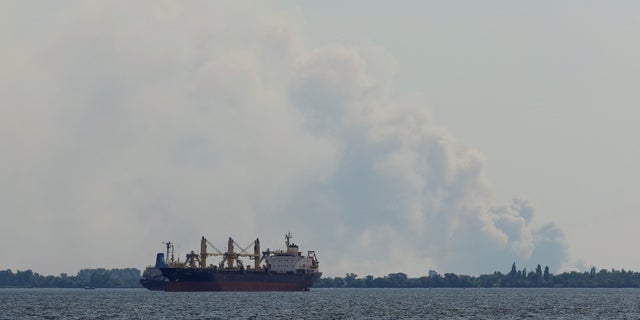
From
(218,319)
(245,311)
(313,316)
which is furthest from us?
(245,311)

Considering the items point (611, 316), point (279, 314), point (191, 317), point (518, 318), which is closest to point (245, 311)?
point (279, 314)

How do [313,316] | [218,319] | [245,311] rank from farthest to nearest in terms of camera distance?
[245,311] < [313,316] < [218,319]

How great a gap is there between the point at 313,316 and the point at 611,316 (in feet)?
124

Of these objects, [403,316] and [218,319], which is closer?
[218,319]

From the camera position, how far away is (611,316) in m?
125

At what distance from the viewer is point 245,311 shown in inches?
5285

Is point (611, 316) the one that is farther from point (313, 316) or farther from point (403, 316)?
point (313, 316)

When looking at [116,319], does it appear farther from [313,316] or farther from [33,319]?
[313,316]

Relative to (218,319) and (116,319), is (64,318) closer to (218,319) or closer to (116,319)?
(116,319)

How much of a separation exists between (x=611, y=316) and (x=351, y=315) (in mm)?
33037

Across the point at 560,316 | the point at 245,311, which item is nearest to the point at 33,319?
the point at 245,311

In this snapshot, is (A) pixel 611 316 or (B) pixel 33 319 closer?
(B) pixel 33 319

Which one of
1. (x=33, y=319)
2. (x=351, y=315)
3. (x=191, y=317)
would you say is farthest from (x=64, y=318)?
(x=351, y=315)

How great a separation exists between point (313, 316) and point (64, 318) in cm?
3027
